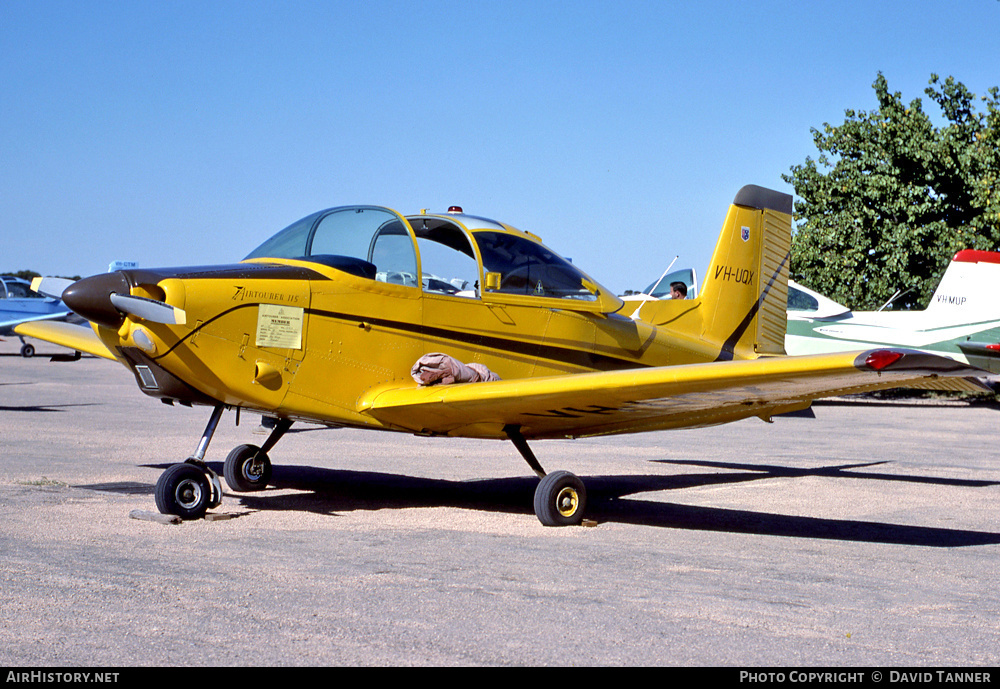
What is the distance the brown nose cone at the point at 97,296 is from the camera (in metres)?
5.43

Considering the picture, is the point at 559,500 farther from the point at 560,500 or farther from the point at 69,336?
the point at 69,336

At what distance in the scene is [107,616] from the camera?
11.8ft

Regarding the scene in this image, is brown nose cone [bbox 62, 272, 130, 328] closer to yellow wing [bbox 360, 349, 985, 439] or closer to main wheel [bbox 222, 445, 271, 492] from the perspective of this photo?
yellow wing [bbox 360, 349, 985, 439]

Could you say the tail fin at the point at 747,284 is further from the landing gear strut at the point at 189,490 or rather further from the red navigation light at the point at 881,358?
the landing gear strut at the point at 189,490

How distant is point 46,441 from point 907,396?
74.1ft

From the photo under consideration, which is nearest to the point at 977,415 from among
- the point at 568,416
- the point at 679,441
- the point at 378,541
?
the point at 679,441

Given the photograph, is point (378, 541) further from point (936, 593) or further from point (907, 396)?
point (907, 396)

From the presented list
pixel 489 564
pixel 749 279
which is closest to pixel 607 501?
pixel 489 564

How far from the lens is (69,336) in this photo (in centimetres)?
880

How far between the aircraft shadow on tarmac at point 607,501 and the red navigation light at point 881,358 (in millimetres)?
1990

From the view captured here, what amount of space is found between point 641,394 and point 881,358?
160 cm

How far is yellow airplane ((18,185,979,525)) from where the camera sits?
552 cm

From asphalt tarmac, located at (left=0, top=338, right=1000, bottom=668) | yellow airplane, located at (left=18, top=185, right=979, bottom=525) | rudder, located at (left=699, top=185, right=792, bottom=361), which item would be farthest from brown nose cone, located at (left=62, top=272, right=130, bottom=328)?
rudder, located at (left=699, top=185, right=792, bottom=361)

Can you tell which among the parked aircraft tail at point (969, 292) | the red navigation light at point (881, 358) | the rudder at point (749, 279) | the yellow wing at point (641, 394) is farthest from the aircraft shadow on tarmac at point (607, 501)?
the parked aircraft tail at point (969, 292)
